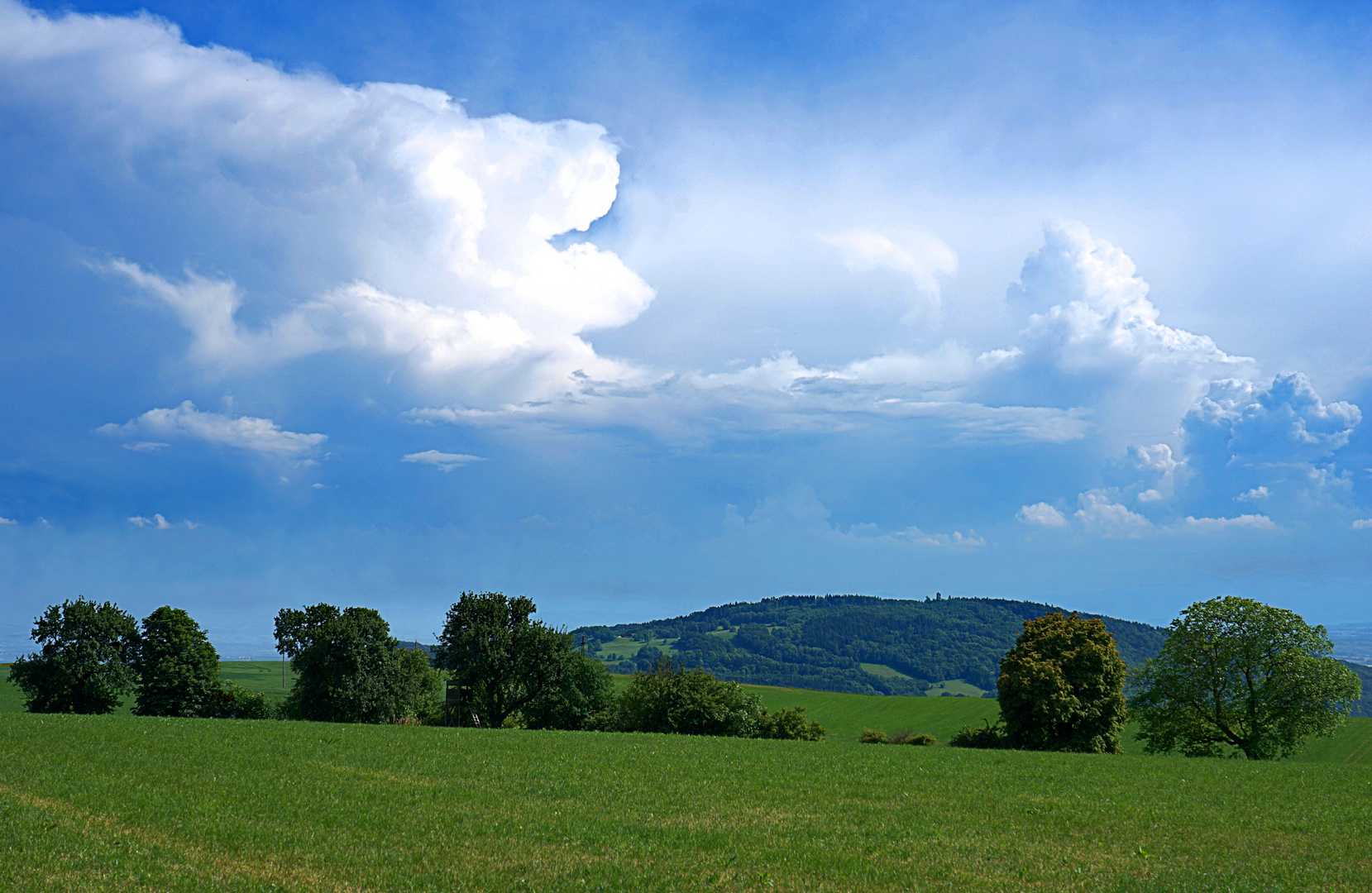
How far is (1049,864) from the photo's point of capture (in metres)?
19.5

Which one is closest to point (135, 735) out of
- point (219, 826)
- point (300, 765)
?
point (300, 765)

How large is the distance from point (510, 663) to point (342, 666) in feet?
48.0

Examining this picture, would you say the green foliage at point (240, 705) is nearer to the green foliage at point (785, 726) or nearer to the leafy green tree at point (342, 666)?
the leafy green tree at point (342, 666)

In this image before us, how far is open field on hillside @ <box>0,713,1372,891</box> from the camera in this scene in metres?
17.5

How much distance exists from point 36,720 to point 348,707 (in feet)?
103

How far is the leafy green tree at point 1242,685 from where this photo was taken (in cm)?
5731

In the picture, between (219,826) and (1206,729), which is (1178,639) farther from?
(219,826)

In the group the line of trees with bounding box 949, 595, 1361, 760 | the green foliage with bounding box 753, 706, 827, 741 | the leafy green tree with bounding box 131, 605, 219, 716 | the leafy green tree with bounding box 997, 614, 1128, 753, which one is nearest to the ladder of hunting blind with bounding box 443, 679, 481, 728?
the leafy green tree with bounding box 131, 605, 219, 716

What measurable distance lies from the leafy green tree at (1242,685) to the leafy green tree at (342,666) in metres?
62.7

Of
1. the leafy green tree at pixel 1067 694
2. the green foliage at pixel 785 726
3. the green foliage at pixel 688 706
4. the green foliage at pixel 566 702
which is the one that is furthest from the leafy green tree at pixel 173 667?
the leafy green tree at pixel 1067 694

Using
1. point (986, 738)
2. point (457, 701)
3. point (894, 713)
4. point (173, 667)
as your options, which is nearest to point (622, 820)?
point (986, 738)

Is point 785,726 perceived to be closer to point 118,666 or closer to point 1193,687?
point 1193,687

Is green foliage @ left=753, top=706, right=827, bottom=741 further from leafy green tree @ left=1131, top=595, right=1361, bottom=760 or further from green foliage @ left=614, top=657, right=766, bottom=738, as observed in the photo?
leafy green tree @ left=1131, top=595, right=1361, bottom=760

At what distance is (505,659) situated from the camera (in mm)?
74000
